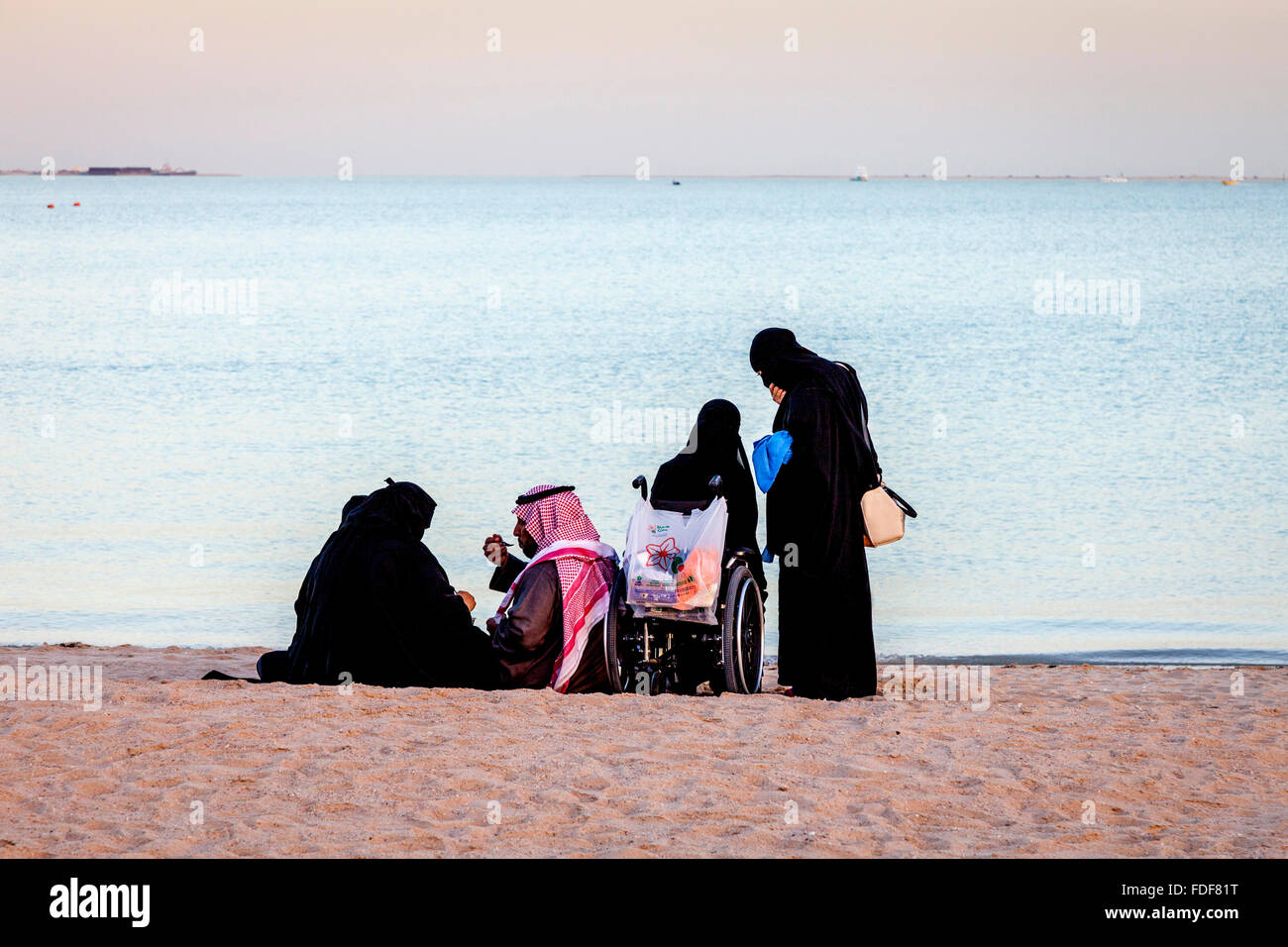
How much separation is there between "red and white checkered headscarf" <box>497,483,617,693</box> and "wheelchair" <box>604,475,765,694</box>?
17 centimetres

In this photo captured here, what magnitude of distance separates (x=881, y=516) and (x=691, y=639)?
0.96m

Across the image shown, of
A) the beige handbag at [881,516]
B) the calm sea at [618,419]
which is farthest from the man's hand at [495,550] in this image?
the calm sea at [618,419]

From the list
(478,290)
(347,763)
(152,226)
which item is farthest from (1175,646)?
(152,226)

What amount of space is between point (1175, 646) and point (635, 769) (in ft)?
18.3

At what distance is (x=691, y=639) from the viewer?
20.3 ft

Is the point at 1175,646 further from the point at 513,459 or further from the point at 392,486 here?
the point at 513,459

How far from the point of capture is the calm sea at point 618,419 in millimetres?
10688

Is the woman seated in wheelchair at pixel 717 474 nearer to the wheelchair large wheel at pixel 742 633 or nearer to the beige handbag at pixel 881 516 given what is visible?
the wheelchair large wheel at pixel 742 633

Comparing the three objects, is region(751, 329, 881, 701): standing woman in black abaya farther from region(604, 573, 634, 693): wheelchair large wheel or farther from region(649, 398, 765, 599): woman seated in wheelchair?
region(604, 573, 634, 693): wheelchair large wheel

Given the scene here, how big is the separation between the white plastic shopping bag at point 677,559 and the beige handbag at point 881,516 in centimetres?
63

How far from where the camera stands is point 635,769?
16.1 feet

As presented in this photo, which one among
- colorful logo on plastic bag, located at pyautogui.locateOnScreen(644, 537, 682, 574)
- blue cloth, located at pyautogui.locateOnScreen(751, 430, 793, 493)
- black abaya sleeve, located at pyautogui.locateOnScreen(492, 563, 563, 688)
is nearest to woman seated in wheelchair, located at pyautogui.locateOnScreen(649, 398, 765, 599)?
blue cloth, located at pyautogui.locateOnScreen(751, 430, 793, 493)

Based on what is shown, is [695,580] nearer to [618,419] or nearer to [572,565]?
[572,565]

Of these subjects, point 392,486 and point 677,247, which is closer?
point 392,486
